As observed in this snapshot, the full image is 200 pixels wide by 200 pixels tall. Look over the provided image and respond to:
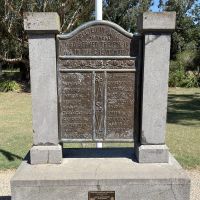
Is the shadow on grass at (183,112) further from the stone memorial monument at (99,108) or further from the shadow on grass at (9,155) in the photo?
the stone memorial monument at (99,108)

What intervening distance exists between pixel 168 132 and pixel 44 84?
660 cm

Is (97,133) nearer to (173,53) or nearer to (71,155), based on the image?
(71,155)

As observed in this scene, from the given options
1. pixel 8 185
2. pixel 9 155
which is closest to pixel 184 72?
pixel 9 155

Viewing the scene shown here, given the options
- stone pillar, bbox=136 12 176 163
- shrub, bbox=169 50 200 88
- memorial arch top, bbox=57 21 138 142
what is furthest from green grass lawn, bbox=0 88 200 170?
shrub, bbox=169 50 200 88

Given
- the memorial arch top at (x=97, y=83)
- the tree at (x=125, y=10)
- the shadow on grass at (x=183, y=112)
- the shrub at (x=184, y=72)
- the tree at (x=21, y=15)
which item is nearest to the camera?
the memorial arch top at (x=97, y=83)

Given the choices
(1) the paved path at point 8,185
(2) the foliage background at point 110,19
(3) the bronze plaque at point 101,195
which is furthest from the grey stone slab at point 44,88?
(2) the foliage background at point 110,19

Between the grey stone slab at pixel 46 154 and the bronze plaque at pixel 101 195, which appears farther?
the grey stone slab at pixel 46 154

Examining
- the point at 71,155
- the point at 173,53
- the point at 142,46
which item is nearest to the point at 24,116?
the point at 71,155

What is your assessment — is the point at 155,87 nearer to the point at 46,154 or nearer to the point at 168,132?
the point at 46,154

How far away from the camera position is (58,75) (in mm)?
4367

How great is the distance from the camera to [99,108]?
14.7 ft

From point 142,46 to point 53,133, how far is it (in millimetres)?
1548

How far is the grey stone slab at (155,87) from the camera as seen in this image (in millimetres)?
4238

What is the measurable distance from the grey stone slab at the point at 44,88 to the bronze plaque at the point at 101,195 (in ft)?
2.64
